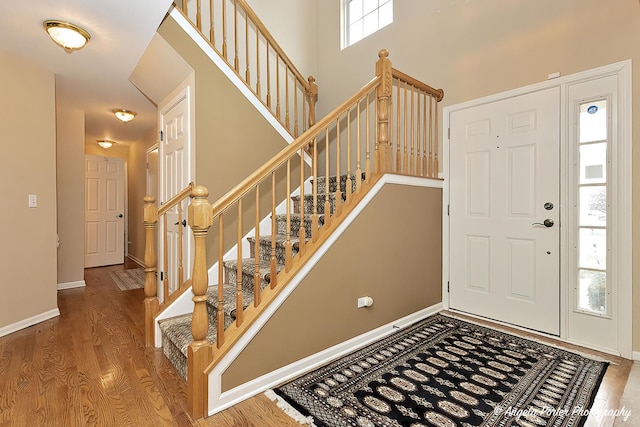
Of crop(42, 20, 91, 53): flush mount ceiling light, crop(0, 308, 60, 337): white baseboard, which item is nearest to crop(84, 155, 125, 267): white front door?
crop(0, 308, 60, 337): white baseboard

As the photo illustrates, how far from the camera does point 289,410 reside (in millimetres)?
1711

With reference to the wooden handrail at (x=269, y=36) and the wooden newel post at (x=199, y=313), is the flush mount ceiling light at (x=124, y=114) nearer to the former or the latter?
the wooden handrail at (x=269, y=36)

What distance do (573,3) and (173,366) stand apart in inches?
160

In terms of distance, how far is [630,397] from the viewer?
1800mm

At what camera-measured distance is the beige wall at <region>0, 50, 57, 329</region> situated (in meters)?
2.89

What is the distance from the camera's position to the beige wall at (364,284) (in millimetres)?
1967

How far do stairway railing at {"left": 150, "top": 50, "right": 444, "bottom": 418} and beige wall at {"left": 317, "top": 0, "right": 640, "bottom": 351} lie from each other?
0.36m

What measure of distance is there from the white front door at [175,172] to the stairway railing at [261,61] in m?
0.75

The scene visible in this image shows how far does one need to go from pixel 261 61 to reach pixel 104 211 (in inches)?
182

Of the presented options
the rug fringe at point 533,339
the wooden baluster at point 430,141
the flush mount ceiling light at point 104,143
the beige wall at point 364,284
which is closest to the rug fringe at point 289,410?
the beige wall at point 364,284

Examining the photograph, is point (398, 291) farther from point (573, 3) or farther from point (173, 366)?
point (573, 3)

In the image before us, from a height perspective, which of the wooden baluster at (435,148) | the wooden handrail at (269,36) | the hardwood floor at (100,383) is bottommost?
the hardwood floor at (100,383)

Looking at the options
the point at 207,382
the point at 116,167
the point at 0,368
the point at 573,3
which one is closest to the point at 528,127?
the point at 573,3

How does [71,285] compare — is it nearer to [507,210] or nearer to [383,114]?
[383,114]
